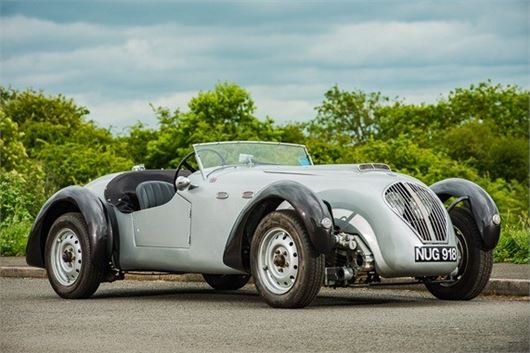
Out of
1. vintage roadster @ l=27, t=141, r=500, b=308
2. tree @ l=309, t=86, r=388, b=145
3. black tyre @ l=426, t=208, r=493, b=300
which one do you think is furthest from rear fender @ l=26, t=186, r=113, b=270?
tree @ l=309, t=86, r=388, b=145

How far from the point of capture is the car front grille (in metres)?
10.7

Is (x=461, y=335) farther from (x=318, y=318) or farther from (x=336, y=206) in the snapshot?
(x=336, y=206)

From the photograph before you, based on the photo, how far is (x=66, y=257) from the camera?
41.2 ft

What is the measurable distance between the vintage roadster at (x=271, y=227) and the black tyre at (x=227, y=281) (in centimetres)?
1

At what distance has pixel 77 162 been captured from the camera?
51.1 m

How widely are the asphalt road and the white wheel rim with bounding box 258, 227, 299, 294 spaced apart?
264 millimetres

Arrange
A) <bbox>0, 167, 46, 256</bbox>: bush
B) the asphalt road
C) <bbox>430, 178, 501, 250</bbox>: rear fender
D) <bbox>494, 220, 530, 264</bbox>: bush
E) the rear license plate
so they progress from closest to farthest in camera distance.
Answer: the asphalt road
the rear license plate
<bbox>430, 178, 501, 250</bbox>: rear fender
<bbox>494, 220, 530, 264</bbox>: bush
<bbox>0, 167, 46, 256</bbox>: bush

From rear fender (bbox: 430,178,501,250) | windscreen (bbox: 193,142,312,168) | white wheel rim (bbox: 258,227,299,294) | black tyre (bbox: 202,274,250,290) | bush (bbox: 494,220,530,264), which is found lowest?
black tyre (bbox: 202,274,250,290)

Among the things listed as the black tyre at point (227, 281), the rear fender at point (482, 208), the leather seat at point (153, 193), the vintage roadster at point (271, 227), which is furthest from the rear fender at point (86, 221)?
the rear fender at point (482, 208)

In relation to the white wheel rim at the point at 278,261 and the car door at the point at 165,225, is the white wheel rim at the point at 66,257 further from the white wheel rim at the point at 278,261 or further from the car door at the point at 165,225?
the white wheel rim at the point at 278,261

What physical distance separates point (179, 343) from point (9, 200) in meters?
16.7

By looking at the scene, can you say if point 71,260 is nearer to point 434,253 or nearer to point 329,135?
point 434,253

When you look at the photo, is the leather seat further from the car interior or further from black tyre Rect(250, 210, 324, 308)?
black tyre Rect(250, 210, 324, 308)

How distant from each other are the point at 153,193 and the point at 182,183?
0.63 meters
